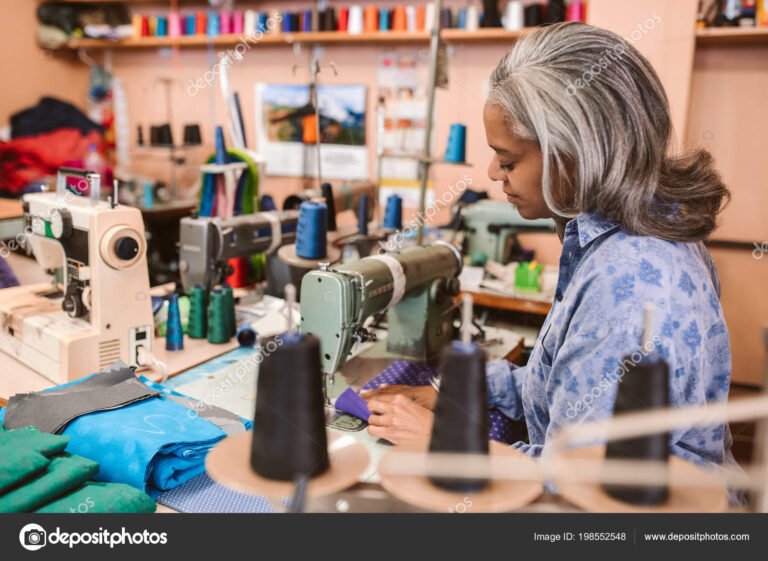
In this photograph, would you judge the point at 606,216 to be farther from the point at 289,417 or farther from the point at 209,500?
the point at 209,500

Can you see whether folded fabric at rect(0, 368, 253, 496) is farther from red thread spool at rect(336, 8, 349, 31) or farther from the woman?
red thread spool at rect(336, 8, 349, 31)

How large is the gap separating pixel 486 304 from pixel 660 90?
169cm

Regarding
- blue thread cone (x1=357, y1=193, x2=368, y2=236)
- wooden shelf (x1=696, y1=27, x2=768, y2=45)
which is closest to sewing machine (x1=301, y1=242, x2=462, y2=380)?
blue thread cone (x1=357, y1=193, x2=368, y2=236)

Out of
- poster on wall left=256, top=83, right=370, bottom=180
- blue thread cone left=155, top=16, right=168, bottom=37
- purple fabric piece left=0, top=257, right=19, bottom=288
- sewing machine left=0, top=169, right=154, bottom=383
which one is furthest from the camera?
blue thread cone left=155, top=16, right=168, bottom=37

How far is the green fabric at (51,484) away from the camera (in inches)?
41.2

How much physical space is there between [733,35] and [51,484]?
3931 millimetres

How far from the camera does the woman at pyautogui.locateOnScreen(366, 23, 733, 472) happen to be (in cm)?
112

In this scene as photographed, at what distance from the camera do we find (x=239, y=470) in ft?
2.37

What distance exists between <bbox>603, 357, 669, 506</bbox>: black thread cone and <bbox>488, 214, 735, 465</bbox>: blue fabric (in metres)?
0.36

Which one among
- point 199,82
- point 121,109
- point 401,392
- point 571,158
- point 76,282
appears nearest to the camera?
point 571,158

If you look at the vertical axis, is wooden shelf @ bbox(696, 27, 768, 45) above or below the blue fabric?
above
